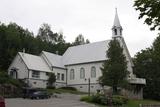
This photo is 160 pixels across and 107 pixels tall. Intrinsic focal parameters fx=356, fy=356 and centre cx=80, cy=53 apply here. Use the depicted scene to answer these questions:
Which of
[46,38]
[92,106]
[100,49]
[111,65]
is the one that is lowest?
[92,106]

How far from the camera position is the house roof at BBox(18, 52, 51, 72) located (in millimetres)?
66812

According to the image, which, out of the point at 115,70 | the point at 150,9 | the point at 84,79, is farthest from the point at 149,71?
the point at 150,9

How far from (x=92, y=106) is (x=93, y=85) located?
29495mm

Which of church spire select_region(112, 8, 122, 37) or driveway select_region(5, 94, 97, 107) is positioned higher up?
church spire select_region(112, 8, 122, 37)

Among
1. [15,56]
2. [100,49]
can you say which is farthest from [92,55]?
[15,56]

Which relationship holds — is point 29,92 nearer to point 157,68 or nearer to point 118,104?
point 118,104

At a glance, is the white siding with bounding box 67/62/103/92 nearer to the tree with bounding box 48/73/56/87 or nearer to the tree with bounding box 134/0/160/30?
the tree with bounding box 48/73/56/87

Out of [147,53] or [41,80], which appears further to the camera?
[147,53]

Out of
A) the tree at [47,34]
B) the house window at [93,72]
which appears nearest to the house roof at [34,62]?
the house window at [93,72]

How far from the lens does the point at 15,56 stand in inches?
2753

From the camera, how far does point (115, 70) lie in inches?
2085

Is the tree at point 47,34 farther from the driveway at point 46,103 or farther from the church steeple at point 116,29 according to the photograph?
the driveway at point 46,103

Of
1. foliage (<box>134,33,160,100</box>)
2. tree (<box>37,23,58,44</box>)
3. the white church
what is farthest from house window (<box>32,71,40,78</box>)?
tree (<box>37,23,58,44</box>)

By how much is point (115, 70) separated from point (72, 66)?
23073 millimetres
